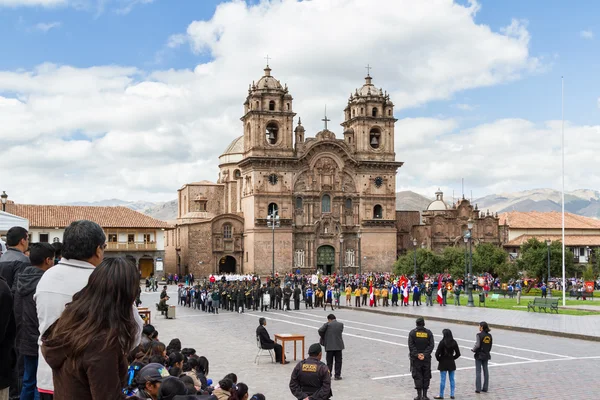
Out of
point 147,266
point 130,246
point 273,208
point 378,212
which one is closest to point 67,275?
point 130,246

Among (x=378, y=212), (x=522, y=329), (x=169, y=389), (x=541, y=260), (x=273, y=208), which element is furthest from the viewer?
(x=378, y=212)

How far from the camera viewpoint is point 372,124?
72375 millimetres

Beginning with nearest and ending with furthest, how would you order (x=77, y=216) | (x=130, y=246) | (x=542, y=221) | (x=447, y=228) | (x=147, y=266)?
(x=130, y=246), (x=77, y=216), (x=147, y=266), (x=447, y=228), (x=542, y=221)

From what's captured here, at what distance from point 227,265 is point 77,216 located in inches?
629

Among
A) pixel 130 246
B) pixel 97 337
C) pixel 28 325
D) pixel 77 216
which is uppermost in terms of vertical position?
pixel 77 216

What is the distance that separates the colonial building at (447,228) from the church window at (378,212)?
19.7 feet

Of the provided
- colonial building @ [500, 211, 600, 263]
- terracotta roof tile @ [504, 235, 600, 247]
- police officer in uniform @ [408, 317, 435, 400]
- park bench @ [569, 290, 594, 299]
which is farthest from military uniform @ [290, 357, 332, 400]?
terracotta roof tile @ [504, 235, 600, 247]

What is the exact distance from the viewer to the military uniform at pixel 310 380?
32.0ft

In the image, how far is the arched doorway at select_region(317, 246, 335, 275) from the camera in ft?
229

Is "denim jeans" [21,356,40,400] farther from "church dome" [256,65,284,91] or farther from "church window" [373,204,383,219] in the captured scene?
"church window" [373,204,383,219]

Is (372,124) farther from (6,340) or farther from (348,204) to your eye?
(6,340)

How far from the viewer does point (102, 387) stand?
3740 millimetres

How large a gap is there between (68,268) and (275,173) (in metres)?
63.7

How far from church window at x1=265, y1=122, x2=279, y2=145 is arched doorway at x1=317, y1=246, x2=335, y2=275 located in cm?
1205
